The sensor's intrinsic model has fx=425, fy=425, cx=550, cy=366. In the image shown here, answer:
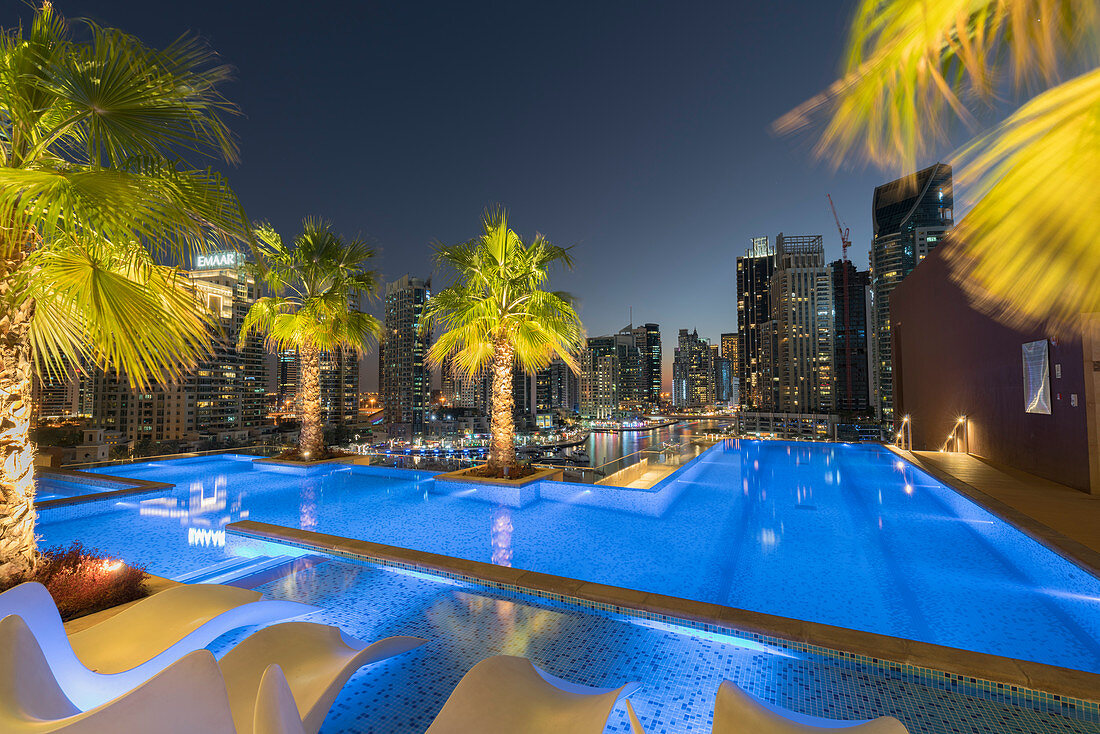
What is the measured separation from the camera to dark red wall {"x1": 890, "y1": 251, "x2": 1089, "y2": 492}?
7035 mm

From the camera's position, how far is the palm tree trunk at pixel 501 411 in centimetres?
788

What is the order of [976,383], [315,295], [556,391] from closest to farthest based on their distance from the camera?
[315,295]
[976,383]
[556,391]

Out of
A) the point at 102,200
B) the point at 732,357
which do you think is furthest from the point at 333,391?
the point at 732,357

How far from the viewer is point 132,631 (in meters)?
2.42

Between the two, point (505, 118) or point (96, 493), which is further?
point (505, 118)

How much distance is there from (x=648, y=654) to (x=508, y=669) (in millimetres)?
1298

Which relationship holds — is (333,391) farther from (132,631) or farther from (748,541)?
(132,631)

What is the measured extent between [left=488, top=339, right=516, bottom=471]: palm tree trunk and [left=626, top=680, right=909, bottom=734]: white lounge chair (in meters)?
6.33

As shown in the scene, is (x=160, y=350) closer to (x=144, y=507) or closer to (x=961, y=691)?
(x=961, y=691)

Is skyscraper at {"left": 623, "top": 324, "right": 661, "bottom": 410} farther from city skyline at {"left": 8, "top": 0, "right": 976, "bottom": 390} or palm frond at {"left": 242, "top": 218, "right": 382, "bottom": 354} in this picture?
palm frond at {"left": 242, "top": 218, "right": 382, "bottom": 354}

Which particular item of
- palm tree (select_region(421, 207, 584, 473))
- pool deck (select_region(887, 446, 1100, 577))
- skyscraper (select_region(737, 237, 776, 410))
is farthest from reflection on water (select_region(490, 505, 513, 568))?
skyscraper (select_region(737, 237, 776, 410))

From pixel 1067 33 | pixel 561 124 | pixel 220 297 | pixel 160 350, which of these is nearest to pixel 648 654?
pixel 1067 33

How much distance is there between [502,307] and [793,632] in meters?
6.33

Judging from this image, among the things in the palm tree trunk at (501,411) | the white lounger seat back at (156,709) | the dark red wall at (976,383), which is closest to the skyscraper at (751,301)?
the dark red wall at (976,383)
